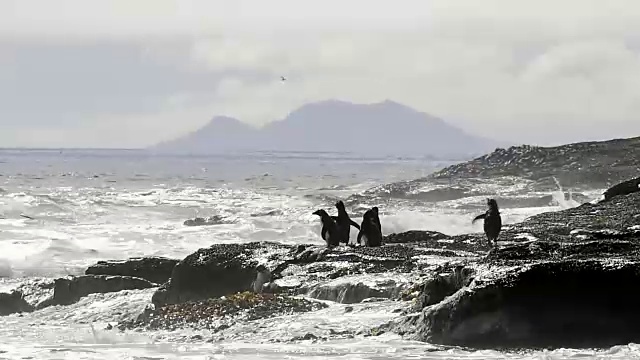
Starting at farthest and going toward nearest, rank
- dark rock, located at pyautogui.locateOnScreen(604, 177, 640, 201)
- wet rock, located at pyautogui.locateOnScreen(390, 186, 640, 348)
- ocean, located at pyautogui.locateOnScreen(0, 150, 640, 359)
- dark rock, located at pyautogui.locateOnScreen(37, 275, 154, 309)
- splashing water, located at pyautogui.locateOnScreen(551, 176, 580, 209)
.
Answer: splashing water, located at pyautogui.locateOnScreen(551, 176, 580, 209), dark rock, located at pyautogui.locateOnScreen(604, 177, 640, 201), dark rock, located at pyautogui.locateOnScreen(37, 275, 154, 309), ocean, located at pyautogui.locateOnScreen(0, 150, 640, 359), wet rock, located at pyautogui.locateOnScreen(390, 186, 640, 348)

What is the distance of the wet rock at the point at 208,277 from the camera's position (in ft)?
65.2

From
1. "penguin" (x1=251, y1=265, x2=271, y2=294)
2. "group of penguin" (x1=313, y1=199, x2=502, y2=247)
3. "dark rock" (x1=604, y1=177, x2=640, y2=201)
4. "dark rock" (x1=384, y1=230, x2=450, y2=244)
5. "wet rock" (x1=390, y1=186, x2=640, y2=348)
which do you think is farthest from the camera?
"dark rock" (x1=604, y1=177, x2=640, y2=201)

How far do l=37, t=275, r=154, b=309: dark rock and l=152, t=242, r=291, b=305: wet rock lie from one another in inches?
112

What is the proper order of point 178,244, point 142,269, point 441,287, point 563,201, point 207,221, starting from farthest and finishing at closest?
1. point 563,201
2. point 207,221
3. point 178,244
4. point 142,269
5. point 441,287

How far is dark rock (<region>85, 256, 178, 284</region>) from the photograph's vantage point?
24.4 meters

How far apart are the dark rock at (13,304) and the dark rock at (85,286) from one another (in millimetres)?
453

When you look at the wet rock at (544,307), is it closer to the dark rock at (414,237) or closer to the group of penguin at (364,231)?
the group of penguin at (364,231)

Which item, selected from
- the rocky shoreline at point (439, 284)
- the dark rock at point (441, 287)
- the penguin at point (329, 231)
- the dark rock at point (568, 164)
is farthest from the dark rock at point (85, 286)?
the dark rock at point (568, 164)

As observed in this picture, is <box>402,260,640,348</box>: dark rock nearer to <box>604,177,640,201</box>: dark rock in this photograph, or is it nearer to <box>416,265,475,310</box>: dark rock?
<box>416,265,475,310</box>: dark rock

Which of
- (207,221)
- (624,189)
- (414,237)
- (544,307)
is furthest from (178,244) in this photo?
(544,307)

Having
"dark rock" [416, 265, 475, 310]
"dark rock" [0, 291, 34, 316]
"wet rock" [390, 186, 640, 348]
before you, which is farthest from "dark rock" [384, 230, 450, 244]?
"wet rock" [390, 186, 640, 348]

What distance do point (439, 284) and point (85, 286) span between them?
35.9 ft

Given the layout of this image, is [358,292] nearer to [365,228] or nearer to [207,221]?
[365,228]

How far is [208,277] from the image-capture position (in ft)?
66.3
